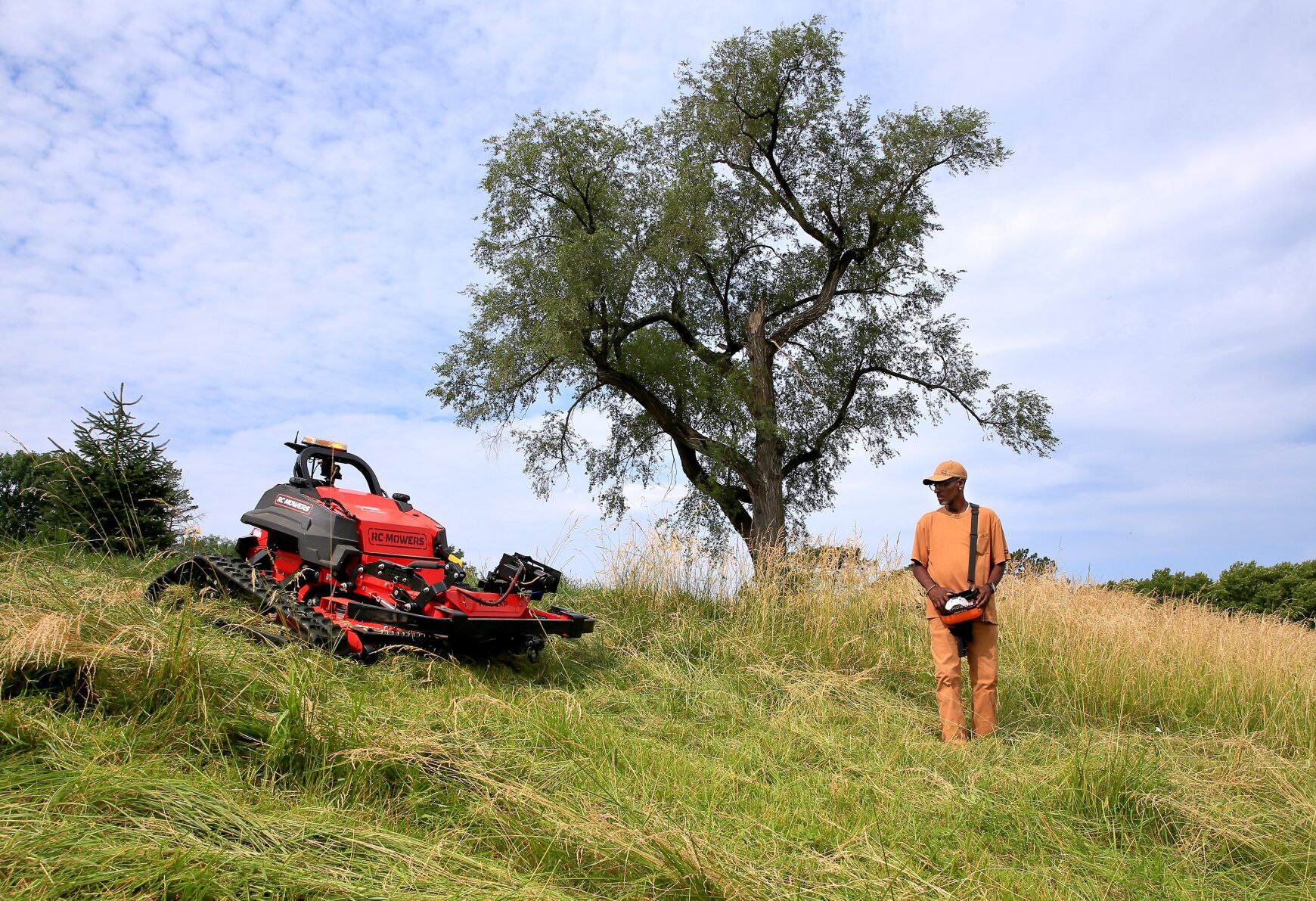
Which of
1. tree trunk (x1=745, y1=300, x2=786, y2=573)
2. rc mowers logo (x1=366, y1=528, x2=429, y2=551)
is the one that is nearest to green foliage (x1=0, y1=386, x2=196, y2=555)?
rc mowers logo (x1=366, y1=528, x2=429, y2=551)

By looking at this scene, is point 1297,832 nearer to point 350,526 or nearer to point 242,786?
point 242,786

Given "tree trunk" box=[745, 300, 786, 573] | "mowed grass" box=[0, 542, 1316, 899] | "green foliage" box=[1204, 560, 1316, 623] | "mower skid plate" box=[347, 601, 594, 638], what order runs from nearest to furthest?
"mowed grass" box=[0, 542, 1316, 899]
"mower skid plate" box=[347, 601, 594, 638]
"tree trunk" box=[745, 300, 786, 573]
"green foliage" box=[1204, 560, 1316, 623]

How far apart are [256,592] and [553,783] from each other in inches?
124

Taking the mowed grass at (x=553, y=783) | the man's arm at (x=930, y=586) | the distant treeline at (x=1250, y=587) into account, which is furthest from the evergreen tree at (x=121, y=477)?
the distant treeline at (x=1250, y=587)

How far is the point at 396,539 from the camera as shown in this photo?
641 cm

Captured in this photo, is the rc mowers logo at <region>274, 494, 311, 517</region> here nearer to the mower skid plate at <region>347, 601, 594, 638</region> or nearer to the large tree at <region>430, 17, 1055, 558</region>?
the mower skid plate at <region>347, 601, 594, 638</region>

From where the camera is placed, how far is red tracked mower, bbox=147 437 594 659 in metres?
5.52

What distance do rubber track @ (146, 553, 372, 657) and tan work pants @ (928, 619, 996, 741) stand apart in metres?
3.71

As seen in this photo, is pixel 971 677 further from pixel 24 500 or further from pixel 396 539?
pixel 24 500

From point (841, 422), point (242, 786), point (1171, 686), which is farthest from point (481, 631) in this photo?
point (841, 422)

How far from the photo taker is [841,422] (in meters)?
16.8

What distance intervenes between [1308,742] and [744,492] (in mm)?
10278

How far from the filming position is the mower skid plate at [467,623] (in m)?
5.44

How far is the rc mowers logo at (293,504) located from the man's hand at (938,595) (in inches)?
174
